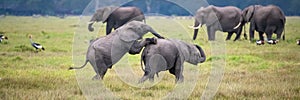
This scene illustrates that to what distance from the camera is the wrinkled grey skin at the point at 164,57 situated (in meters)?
8.73

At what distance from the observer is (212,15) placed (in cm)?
2258

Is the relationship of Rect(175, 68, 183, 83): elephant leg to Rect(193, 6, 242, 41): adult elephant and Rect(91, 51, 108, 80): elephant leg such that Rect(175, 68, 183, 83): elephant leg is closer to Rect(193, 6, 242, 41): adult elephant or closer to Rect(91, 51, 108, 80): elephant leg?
Rect(91, 51, 108, 80): elephant leg

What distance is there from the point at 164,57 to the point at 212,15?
14030 millimetres

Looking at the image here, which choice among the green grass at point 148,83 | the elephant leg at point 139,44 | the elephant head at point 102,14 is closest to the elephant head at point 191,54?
the green grass at point 148,83

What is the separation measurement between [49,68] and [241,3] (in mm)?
47628

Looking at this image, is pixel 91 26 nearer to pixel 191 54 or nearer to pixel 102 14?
pixel 102 14

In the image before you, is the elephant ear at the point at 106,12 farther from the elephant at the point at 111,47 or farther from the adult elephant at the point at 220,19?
the elephant at the point at 111,47

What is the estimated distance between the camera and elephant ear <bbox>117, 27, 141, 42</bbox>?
8.99 metres

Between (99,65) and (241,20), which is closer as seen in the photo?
(99,65)

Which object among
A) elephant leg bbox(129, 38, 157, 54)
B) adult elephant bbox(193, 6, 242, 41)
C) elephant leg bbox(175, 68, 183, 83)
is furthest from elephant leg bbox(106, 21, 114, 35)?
elephant leg bbox(129, 38, 157, 54)

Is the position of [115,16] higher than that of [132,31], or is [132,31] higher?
[132,31]

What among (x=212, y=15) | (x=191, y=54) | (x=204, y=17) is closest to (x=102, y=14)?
(x=204, y=17)

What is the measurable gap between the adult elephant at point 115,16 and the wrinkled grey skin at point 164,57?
1142 cm

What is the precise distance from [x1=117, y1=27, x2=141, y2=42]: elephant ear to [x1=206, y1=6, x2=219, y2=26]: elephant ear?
13155 mm
